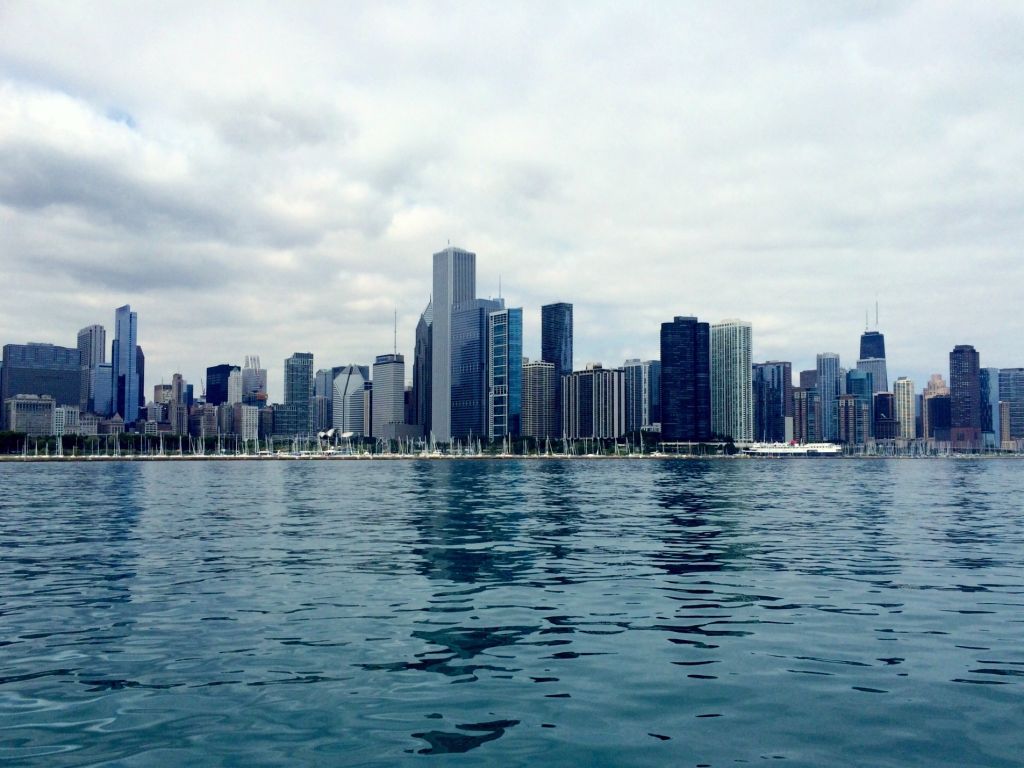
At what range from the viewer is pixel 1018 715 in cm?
1742

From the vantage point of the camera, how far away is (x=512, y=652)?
23.2 m

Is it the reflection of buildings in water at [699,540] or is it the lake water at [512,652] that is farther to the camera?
the reflection of buildings in water at [699,540]

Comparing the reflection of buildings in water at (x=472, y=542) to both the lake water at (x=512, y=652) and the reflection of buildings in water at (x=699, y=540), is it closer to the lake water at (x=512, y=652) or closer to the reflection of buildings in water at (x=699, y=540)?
the lake water at (x=512, y=652)

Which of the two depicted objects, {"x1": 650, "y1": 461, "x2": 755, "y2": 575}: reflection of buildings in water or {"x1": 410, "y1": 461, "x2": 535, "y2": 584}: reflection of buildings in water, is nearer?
{"x1": 410, "y1": 461, "x2": 535, "y2": 584}: reflection of buildings in water

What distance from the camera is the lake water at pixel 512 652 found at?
16062 millimetres

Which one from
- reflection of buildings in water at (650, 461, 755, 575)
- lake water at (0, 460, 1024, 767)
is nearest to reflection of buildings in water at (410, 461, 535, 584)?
lake water at (0, 460, 1024, 767)

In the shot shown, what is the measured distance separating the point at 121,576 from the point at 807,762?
31614 mm

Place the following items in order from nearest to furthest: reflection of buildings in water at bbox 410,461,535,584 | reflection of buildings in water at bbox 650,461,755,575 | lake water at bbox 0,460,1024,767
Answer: lake water at bbox 0,460,1024,767, reflection of buildings in water at bbox 410,461,535,584, reflection of buildings in water at bbox 650,461,755,575

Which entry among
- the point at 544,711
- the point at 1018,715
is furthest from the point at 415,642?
the point at 1018,715

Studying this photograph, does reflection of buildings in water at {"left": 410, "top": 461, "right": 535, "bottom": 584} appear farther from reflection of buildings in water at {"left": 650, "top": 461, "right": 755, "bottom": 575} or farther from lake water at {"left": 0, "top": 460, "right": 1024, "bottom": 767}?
reflection of buildings in water at {"left": 650, "top": 461, "right": 755, "bottom": 575}

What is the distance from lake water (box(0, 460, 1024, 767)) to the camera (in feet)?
52.7

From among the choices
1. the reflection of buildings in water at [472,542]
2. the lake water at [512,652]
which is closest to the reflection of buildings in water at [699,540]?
the lake water at [512,652]

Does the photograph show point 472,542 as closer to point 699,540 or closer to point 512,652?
point 699,540

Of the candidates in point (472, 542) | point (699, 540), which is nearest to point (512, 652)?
point (472, 542)
